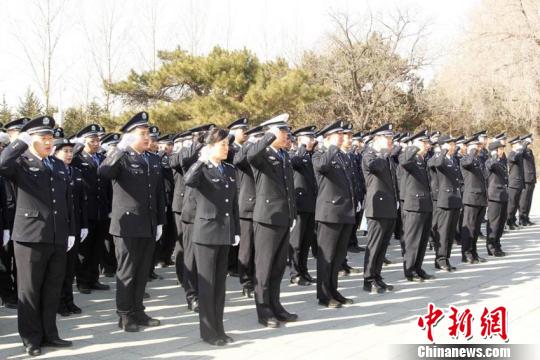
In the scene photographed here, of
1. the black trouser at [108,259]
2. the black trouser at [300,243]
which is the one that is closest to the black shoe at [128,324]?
the black trouser at [108,259]

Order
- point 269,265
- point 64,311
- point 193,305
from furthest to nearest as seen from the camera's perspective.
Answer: point 193,305, point 64,311, point 269,265

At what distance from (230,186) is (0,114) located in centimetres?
1580

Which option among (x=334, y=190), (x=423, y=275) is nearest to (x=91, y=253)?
(x=334, y=190)

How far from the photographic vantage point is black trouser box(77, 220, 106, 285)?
24.2 ft

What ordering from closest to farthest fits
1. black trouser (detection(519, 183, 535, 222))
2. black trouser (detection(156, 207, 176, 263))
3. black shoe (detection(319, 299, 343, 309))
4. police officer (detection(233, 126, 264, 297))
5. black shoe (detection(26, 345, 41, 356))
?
black shoe (detection(26, 345, 41, 356))
black shoe (detection(319, 299, 343, 309))
police officer (detection(233, 126, 264, 297))
black trouser (detection(156, 207, 176, 263))
black trouser (detection(519, 183, 535, 222))

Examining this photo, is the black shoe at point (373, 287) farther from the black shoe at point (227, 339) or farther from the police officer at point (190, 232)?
the black shoe at point (227, 339)

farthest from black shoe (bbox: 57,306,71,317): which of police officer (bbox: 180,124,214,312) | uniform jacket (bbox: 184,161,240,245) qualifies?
uniform jacket (bbox: 184,161,240,245)

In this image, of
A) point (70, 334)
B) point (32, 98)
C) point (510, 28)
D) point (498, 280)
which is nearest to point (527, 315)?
point (498, 280)

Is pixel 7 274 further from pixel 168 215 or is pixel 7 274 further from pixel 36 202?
pixel 168 215

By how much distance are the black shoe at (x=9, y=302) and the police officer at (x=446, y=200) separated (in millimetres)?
5657

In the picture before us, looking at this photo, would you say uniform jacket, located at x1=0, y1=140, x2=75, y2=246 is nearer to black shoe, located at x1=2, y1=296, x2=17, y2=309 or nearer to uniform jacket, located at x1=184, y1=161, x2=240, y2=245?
uniform jacket, located at x1=184, y1=161, x2=240, y2=245

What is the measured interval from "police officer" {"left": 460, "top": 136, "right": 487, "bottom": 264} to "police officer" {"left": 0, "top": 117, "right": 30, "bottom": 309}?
641 centimetres

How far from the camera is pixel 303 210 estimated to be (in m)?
7.89

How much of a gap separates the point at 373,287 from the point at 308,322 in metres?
1.57
